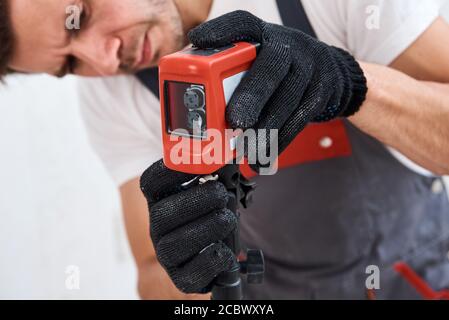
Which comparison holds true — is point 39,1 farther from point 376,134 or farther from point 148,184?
point 376,134

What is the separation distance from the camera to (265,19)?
2.66 feet

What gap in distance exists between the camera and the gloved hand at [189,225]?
545 millimetres

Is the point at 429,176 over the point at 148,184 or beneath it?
beneath

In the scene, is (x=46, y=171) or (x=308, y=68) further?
(x=46, y=171)

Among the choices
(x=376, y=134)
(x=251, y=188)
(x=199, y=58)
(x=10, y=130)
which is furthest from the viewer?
(x=10, y=130)

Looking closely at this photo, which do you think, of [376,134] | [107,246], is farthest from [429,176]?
[107,246]

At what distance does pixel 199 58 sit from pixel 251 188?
0.16 metres

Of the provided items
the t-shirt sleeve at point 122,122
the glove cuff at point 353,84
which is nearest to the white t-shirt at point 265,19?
the t-shirt sleeve at point 122,122

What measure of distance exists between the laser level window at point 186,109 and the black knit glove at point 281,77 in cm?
2

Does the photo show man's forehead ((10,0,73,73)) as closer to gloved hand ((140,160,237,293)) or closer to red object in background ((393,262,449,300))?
gloved hand ((140,160,237,293))

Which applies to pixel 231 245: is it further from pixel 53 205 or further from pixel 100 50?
pixel 53 205

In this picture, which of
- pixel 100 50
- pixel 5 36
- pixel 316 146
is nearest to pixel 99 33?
pixel 100 50

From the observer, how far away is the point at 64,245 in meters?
1.39

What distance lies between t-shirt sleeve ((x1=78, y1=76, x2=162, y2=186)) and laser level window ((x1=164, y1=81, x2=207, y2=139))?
474mm
